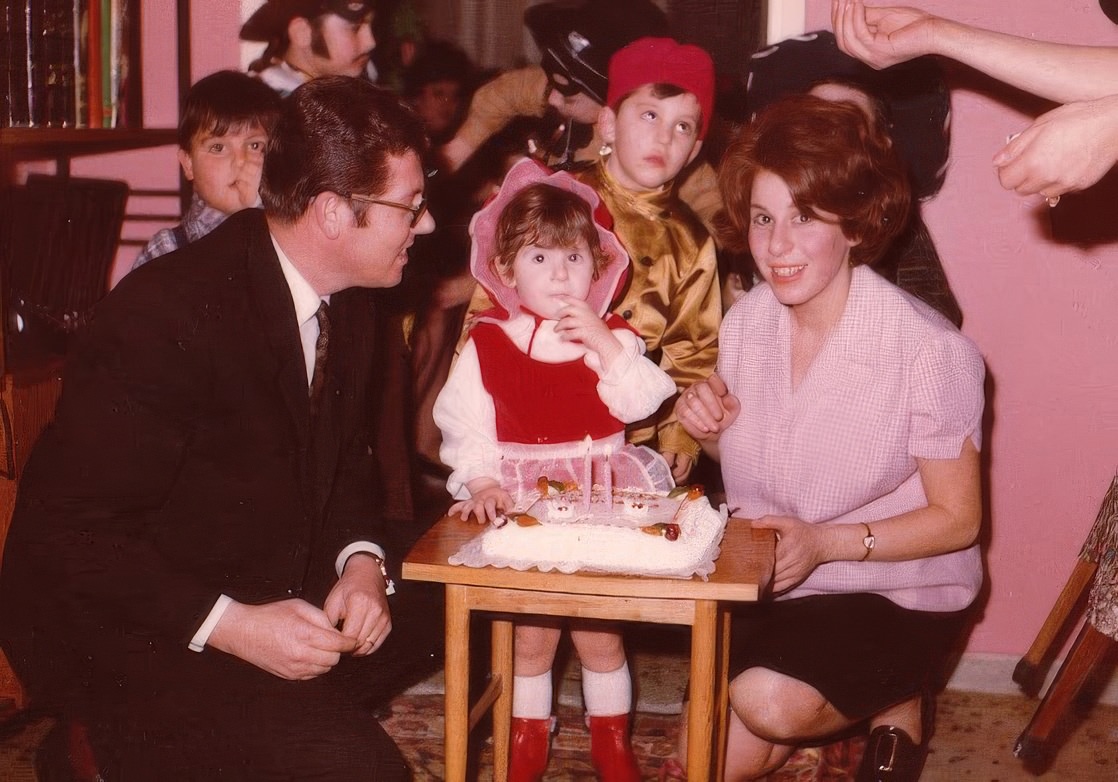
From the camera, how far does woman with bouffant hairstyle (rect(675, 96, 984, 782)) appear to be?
234cm

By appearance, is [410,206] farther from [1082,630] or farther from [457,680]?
[1082,630]

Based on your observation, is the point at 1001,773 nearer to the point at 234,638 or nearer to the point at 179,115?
the point at 234,638

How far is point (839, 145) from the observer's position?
7.85 ft

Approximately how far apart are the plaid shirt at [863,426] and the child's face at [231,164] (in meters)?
1.27

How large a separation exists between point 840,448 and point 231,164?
5.24 ft

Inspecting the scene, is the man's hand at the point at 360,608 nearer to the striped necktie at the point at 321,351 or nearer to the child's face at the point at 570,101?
the striped necktie at the point at 321,351

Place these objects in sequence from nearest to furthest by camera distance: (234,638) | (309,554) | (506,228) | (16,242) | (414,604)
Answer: (234,638), (309,554), (506,228), (414,604), (16,242)

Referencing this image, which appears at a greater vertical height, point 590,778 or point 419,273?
point 419,273

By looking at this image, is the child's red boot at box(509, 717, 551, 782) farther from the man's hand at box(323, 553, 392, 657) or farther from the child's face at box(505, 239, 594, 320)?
the child's face at box(505, 239, 594, 320)

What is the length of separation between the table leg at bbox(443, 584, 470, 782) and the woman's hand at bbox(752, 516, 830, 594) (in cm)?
58

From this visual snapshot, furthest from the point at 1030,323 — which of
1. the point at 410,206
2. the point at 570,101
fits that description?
the point at 410,206

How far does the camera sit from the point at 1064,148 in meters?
2.17

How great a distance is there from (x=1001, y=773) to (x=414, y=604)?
1418 millimetres

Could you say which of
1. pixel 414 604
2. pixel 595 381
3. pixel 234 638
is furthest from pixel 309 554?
pixel 595 381
